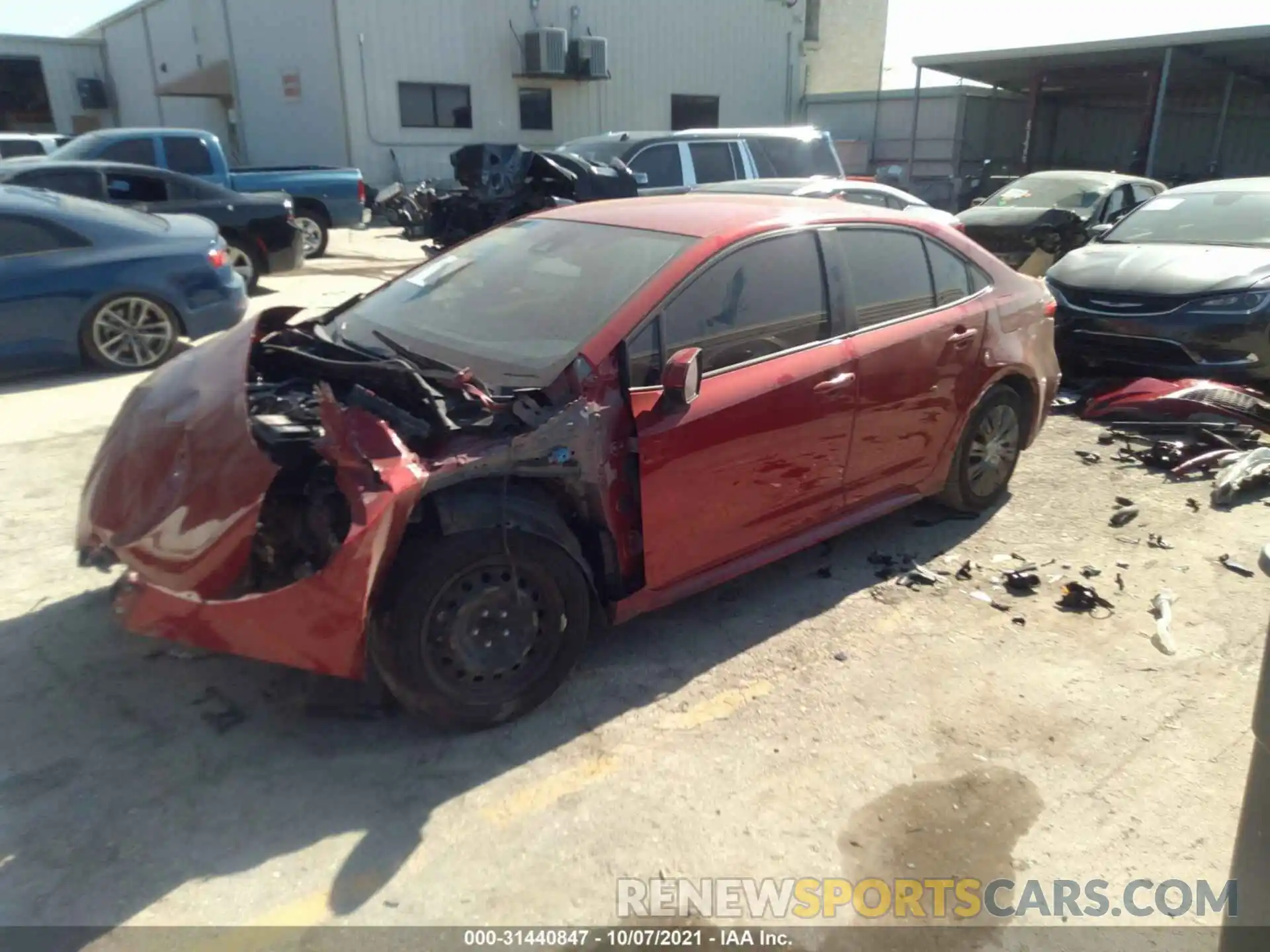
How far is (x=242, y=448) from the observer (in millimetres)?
2963

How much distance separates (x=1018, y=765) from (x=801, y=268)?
2118 millimetres

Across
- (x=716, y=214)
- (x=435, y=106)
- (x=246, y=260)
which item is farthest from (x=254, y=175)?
(x=716, y=214)

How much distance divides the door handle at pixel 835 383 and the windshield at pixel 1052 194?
9642 millimetres

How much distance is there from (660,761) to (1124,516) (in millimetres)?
3333

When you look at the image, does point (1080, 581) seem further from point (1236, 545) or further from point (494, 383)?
point (494, 383)

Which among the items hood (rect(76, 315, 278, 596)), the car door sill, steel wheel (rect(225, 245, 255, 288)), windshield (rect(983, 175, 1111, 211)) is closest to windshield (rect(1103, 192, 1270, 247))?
windshield (rect(983, 175, 1111, 211))

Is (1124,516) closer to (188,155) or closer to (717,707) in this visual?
(717,707)

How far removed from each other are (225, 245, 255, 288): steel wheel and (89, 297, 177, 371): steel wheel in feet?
10.2

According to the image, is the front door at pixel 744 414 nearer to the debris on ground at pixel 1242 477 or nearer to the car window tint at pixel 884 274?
the car window tint at pixel 884 274

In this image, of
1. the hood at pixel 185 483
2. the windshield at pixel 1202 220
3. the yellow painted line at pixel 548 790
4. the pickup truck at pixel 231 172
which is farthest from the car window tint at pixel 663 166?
the yellow painted line at pixel 548 790

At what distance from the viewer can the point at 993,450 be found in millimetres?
5031

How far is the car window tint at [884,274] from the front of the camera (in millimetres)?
4164

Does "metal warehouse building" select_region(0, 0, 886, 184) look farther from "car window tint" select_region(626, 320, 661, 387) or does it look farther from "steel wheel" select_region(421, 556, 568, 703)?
"steel wheel" select_region(421, 556, 568, 703)

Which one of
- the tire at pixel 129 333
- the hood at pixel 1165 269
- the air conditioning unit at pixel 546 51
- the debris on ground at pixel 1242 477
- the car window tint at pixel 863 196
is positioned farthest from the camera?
the air conditioning unit at pixel 546 51
